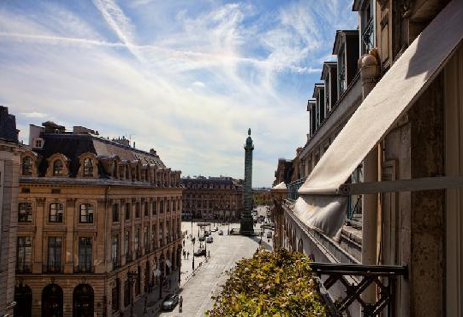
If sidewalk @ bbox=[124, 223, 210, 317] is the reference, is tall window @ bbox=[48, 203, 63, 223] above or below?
above

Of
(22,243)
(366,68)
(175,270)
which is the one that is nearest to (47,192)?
(22,243)

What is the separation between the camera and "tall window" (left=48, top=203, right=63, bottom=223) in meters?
32.8

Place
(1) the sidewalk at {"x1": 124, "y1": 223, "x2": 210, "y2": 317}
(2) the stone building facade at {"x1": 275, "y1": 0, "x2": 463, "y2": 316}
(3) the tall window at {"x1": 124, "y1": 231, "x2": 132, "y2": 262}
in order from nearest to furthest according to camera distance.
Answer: (2) the stone building facade at {"x1": 275, "y1": 0, "x2": 463, "y2": 316}, (1) the sidewalk at {"x1": 124, "y1": 223, "x2": 210, "y2": 317}, (3) the tall window at {"x1": 124, "y1": 231, "x2": 132, "y2": 262}

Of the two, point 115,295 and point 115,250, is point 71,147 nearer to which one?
point 115,250

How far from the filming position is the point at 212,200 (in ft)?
437

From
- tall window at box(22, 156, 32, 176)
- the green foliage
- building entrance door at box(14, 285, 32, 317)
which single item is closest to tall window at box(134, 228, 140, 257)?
building entrance door at box(14, 285, 32, 317)

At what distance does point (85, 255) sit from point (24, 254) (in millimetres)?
4959

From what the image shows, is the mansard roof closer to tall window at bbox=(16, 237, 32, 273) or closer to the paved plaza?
tall window at bbox=(16, 237, 32, 273)

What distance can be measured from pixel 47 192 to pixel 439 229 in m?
33.4

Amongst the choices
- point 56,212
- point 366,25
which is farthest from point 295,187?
point 56,212

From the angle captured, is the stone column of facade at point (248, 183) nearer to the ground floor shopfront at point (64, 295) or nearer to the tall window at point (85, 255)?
the ground floor shopfront at point (64, 295)

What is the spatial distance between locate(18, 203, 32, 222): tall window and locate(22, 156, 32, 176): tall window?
266cm

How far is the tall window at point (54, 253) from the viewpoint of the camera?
32.2 metres

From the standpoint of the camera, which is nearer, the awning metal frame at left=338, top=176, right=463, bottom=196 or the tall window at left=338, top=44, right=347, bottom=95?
the awning metal frame at left=338, top=176, right=463, bottom=196
